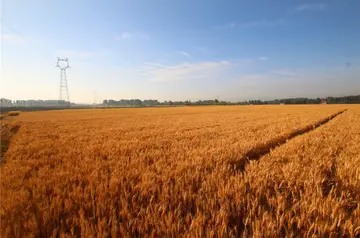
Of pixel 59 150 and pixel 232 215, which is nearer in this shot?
pixel 232 215

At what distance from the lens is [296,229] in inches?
104

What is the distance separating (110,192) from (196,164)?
7.84 ft

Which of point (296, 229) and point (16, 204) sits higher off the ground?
point (16, 204)

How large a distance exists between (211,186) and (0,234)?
3.13m

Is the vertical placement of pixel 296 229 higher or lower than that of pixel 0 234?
lower

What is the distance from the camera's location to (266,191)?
12.2 feet

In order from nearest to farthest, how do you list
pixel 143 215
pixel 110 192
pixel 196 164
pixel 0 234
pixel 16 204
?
pixel 0 234
pixel 143 215
pixel 16 204
pixel 110 192
pixel 196 164

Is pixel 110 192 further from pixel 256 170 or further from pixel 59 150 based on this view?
pixel 59 150

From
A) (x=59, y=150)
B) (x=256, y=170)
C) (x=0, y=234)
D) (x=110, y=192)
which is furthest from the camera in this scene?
(x=59, y=150)

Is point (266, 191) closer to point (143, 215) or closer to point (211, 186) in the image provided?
point (211, 186)

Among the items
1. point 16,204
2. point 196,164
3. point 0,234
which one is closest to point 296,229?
point 196,164

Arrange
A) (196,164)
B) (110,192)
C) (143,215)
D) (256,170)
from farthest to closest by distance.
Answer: (196,164)
(256,170)
(110,192)
(143,215)

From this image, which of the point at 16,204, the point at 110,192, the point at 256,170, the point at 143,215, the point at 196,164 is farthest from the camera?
the point at 196,164

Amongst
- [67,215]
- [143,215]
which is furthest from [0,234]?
[143,215]
